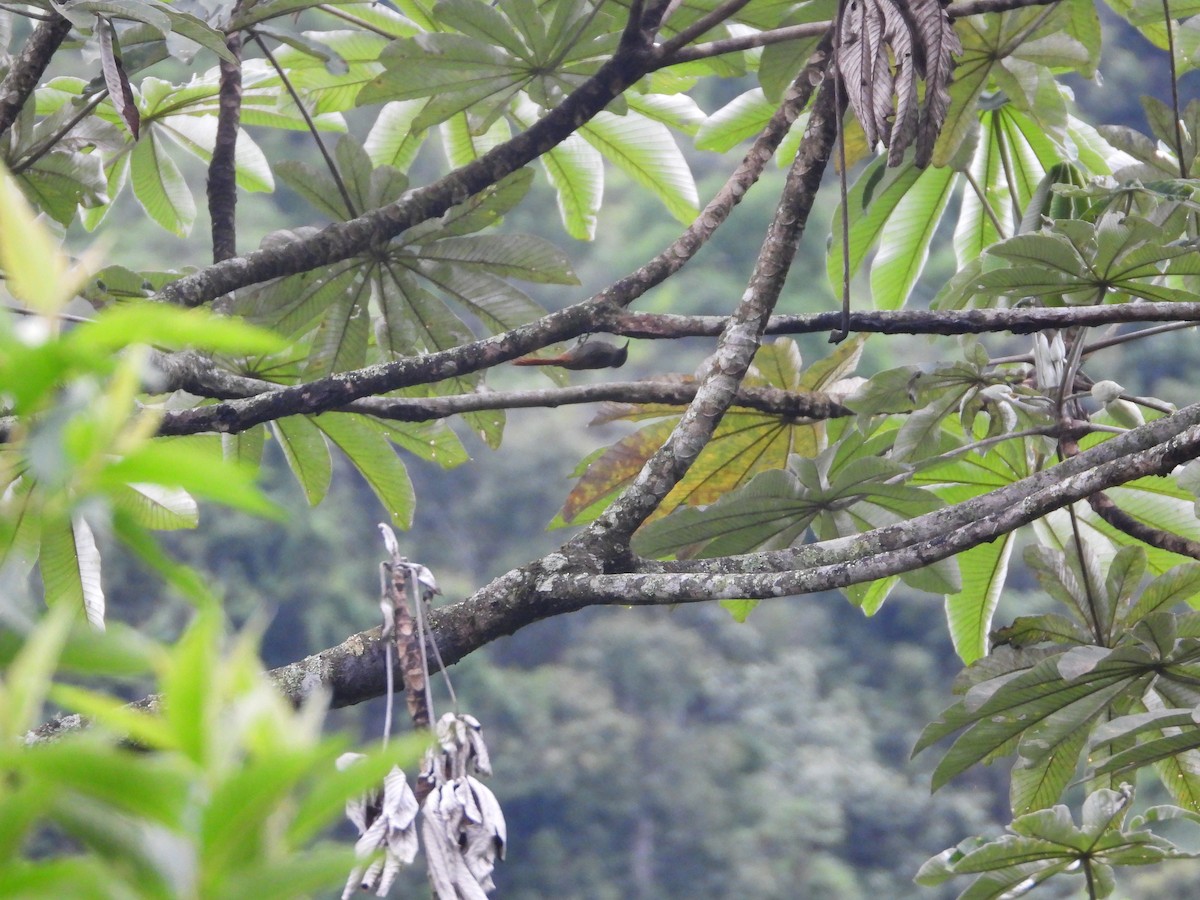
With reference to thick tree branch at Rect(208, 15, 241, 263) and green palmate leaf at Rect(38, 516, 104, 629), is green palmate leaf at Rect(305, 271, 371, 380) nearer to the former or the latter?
thick tree branch at Rect(208, 15, 241, 263)

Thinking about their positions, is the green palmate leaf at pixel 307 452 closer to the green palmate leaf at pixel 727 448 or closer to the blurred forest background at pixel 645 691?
the green palmate leaf at pixel 727 448

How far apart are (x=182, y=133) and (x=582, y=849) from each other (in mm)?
11836

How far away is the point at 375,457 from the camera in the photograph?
1575 mm

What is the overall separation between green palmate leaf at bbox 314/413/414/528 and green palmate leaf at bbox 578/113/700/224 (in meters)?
0.53

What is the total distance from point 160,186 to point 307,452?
0.54 m

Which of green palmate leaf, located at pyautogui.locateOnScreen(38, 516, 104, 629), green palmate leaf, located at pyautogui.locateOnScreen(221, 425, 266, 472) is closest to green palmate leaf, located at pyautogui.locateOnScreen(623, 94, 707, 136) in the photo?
green palmate leaf, located at pyautogui.locateOnScreen(221, 425, 266, 472)

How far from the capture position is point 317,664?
98cm

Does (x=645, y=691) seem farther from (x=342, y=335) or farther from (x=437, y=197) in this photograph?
(x=437, y=197)

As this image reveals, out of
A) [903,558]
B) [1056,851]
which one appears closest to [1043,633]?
[1056,851]

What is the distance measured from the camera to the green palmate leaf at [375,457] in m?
1.53

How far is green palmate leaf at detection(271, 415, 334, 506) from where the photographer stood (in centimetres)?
156

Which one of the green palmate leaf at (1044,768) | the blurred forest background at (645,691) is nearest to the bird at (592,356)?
the green palmate leaf at (1044,768)

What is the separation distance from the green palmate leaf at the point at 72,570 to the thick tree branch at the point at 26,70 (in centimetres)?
47

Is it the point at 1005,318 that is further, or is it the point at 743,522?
the point at 743,522
